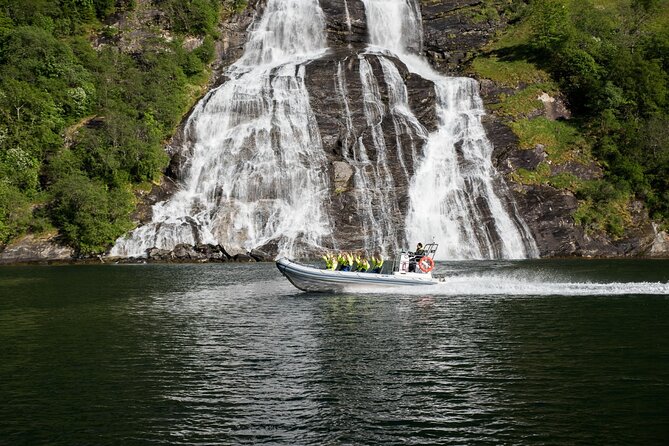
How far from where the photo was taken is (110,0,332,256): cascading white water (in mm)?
63375

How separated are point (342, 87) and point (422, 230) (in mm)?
25121

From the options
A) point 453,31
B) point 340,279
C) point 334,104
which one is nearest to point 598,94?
point 453,31

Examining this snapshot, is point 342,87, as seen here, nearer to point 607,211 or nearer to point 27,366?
point 607,211

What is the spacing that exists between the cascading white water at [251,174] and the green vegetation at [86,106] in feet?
13.8

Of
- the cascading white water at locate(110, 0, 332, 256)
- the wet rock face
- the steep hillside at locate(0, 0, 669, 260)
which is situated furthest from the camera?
the wet rock face

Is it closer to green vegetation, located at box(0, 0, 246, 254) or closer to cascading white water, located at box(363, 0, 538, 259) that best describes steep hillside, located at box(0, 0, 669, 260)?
green vegetation, located at box(0, 0, 246, 254)

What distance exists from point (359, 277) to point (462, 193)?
34390 millimetres

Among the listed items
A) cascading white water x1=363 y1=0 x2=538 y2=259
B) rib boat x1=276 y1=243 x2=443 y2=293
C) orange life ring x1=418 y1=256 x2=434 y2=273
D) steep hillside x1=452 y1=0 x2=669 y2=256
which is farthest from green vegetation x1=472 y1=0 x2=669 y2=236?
rib boat x1=276 y1=243 x2=443 y2=293

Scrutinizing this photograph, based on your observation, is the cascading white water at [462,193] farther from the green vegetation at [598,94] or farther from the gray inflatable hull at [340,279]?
the gray inflatable hull at [340,279]

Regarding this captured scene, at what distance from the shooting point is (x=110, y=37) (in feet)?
295

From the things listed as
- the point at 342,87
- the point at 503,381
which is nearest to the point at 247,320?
the point at 503,381

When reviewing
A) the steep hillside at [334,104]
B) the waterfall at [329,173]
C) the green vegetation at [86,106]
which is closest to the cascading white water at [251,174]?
the waterfall at [329,173]

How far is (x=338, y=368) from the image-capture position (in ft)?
59.4

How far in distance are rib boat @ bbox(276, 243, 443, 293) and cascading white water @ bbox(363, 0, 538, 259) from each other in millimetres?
26047
